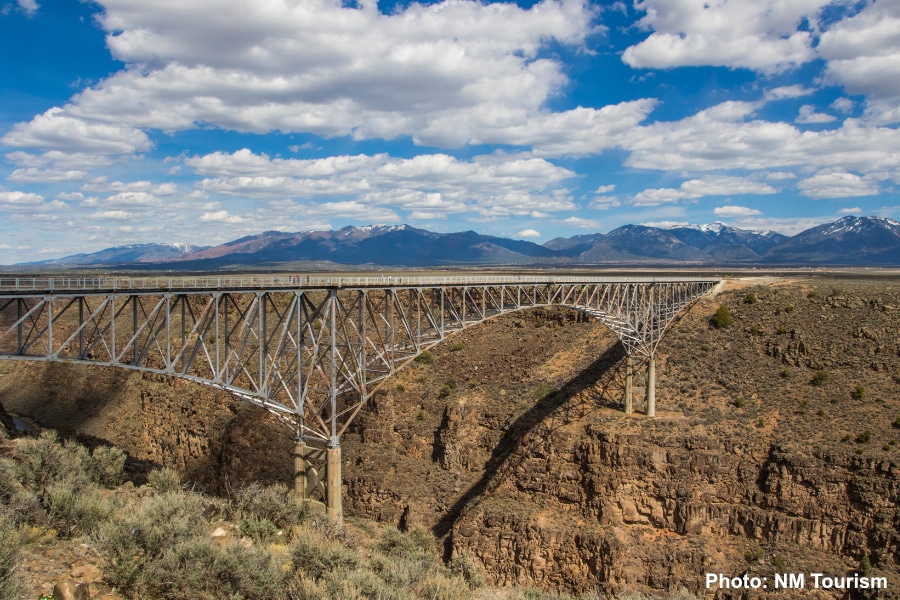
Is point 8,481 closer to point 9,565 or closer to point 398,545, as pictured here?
point 9,565

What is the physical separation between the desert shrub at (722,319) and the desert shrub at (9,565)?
184 feet

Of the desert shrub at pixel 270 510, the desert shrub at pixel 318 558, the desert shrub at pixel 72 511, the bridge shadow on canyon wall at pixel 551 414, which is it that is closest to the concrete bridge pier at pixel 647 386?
the bridge shadow on canyon wall at pixel 551 414

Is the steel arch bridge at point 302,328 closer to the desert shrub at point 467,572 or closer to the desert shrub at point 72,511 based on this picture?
the desert shrub at point 72,511

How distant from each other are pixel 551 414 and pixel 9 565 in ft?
133

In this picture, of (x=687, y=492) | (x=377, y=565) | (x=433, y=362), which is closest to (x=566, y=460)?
(x=687, y=492)

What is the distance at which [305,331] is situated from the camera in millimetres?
Result: 31797

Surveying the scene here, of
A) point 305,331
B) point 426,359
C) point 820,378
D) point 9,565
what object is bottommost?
point 426,359

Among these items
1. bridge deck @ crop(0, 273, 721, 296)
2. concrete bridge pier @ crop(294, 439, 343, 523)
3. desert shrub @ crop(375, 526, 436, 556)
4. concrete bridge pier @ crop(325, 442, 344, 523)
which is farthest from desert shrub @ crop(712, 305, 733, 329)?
concrete bridge pier @ crop(325, 442, 344, 523)

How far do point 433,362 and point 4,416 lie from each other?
117 feet

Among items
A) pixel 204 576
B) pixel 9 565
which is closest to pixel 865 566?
pixel 204 576

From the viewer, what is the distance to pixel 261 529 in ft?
78.4

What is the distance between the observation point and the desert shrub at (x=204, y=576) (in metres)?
16.3

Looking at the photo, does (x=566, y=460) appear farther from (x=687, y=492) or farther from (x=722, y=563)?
(x=722, y=563)

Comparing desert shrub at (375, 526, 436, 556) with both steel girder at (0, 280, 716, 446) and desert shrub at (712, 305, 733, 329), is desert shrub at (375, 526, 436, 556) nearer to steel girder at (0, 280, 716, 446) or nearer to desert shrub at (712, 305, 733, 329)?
steel girder at (0, 280, 716, 446)
